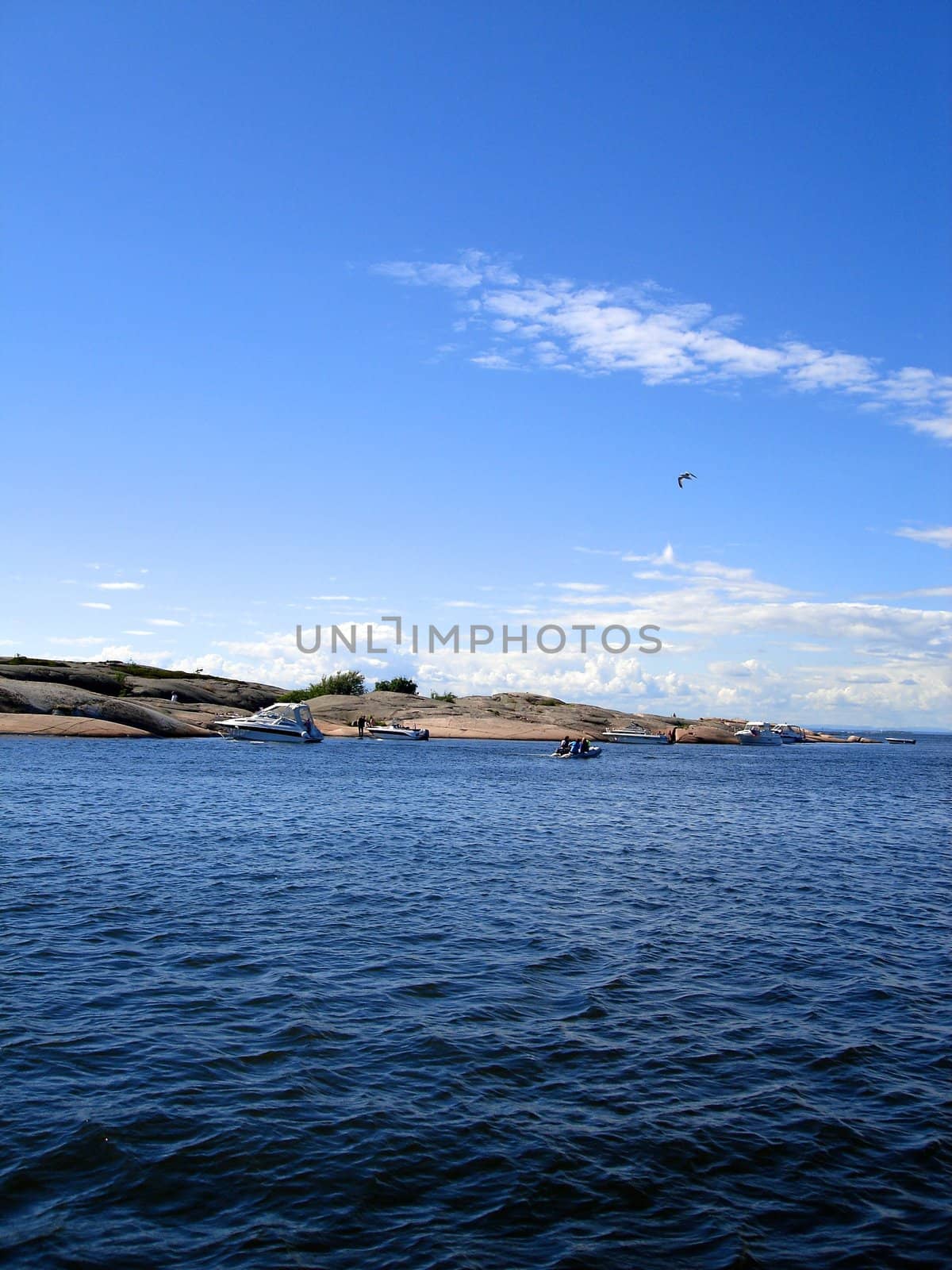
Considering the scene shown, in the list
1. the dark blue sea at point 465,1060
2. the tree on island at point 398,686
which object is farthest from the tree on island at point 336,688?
the dark blue sea at point 465,1060

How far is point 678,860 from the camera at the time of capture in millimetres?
34812

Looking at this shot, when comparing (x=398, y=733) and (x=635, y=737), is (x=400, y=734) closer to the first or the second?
(x=398, y=733)

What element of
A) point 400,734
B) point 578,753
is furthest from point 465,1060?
point 400,734

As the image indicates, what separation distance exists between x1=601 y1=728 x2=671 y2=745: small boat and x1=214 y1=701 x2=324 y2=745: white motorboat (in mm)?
52943

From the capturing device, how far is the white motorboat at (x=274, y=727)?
4250 inches

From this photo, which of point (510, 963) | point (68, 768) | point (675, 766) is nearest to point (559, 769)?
point (675, 766)

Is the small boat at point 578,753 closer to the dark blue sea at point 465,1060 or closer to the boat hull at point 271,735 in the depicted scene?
the boat hull at point 271,735

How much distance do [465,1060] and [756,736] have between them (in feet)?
552

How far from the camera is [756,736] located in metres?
175

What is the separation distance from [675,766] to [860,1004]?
80.9 metres

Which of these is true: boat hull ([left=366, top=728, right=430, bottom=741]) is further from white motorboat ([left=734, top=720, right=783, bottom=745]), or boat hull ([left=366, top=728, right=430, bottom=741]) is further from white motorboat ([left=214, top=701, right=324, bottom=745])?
white motorboat ([left=734, top=720, right=783, bottom=745])

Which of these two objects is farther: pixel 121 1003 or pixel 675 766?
pixel 675 766

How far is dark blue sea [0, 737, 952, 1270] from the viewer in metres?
10.5

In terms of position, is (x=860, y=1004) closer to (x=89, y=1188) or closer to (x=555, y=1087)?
(x=555, y=1087)
